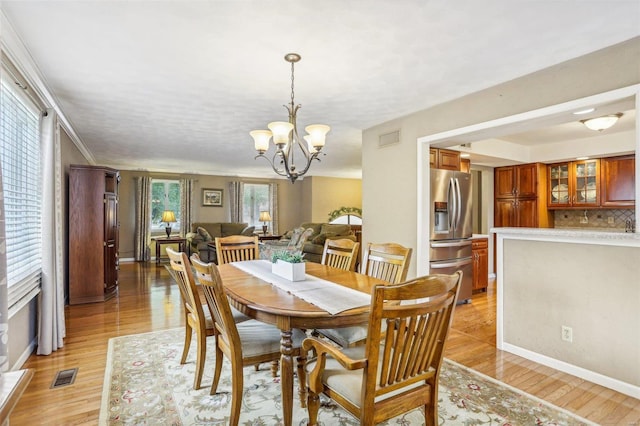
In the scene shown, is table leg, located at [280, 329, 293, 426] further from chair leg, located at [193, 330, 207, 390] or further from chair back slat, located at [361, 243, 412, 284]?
chair back slat, located at [361, 243, 412, 284]

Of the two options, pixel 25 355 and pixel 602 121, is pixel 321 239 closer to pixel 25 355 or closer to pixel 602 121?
pixel 602 121

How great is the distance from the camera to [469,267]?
15.4 ft

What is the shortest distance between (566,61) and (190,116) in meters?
3.82

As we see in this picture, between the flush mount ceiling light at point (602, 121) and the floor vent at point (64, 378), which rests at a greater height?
the flush mount ceiling light at point (602, 121)

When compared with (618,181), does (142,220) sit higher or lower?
lower

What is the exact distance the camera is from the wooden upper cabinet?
5.88 meters

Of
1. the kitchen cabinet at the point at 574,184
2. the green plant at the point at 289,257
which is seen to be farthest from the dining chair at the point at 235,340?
the kitchen cabinet at the point at 574,184

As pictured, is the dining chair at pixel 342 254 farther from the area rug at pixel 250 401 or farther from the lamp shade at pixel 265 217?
the lamp shade at pixel 265 217

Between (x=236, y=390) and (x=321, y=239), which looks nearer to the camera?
(x=236, y=390)

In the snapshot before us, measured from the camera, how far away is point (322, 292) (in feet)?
6.82

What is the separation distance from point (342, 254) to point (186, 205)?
7.00 m

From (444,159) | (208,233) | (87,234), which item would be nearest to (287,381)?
(444,159)

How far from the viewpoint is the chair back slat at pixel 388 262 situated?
2.48 m

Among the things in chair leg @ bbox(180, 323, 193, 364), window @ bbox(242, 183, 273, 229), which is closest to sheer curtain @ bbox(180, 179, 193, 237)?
window @ bbox(242, 183, 273, 229)
